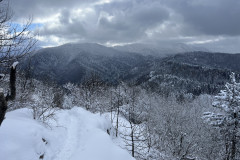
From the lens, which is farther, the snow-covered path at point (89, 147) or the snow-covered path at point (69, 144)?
the snow-covered path at point (69, 144)

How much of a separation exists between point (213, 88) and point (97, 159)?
146m

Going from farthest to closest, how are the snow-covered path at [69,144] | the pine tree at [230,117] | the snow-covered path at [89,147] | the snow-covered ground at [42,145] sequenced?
the pine tree at [230,117] → the snow-covered path at [69,144] → the snow-covered path at [89,147] → the snow-covered ground at [42,145]

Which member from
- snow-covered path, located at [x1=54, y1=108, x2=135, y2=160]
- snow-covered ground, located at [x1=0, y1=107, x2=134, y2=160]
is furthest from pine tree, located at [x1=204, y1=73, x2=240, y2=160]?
snow-covered ground, located at [x1=0, y1=107, x2=134, y2=160]

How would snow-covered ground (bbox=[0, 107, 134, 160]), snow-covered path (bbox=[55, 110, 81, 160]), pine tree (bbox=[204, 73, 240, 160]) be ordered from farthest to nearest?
pine tree (bbox=[204, 73, 240, 160])
snow-covered path (bbox=[55, 110, 81, 160])
snow-covered ground (bbox=[0, 107, 134, 160])

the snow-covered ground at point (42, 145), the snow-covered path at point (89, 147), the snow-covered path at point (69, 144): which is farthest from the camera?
the snow-covered path at point (69, 144)

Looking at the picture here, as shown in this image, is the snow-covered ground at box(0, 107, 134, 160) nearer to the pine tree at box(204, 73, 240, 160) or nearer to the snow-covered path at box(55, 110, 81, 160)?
the snow-covered path at box(55, 110, 81, 160)

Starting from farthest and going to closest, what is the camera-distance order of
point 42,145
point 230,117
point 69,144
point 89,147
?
1. point 230,117
2. point 69,144
3. point 89,147
4. point 42,145

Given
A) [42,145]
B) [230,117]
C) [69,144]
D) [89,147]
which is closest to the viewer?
[42,145]

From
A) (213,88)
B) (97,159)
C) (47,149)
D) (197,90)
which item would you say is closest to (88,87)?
(47,149)

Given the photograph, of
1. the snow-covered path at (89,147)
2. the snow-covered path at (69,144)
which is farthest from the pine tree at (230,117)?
the snow-covered path at (69,144)

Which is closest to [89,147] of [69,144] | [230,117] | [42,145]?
[69,144]

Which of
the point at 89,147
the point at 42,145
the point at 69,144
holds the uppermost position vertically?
the point at 42,145

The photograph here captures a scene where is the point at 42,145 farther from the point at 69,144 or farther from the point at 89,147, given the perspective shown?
the point at 69,144

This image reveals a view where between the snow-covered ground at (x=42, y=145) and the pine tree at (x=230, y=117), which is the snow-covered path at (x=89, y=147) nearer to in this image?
the snow-covered ground at (x=42, y=145)
